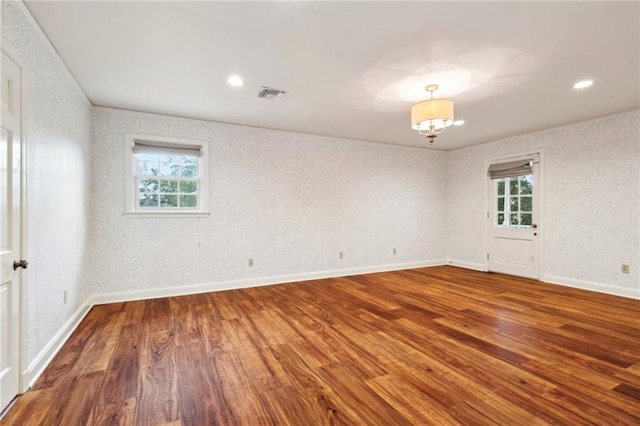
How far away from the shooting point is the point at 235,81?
310 centimetres

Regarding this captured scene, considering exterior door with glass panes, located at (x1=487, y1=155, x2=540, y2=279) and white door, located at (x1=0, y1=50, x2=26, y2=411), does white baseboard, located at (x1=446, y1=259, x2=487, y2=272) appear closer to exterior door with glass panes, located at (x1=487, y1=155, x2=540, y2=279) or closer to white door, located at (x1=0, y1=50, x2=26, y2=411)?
exterior door with glass panes, located at (x1=487, y1=155, x2=540, y2=279)

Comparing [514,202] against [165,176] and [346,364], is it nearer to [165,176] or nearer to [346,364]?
[346,364]

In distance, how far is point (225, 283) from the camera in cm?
453

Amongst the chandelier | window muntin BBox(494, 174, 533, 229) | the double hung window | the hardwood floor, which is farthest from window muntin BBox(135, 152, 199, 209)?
window muntin BBox(494, 174, 533, 229)

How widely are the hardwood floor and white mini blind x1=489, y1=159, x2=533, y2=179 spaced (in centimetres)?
232

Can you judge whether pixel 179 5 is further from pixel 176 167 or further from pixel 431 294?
pixel 431 294

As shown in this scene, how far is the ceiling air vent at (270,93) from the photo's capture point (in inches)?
130

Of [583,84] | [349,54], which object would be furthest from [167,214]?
[583,84]

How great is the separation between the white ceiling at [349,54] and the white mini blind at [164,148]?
46 centimetres

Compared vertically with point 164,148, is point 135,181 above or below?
below

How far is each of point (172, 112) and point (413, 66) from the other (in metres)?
3.17

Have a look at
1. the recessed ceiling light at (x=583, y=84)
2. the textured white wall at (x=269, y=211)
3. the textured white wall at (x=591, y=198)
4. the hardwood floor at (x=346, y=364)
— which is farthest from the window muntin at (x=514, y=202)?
the recessed ceiling light at (x=583, y=84)

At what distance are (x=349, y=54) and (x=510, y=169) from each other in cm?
437

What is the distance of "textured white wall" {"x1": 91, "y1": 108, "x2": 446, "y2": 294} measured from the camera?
393 centimetres
